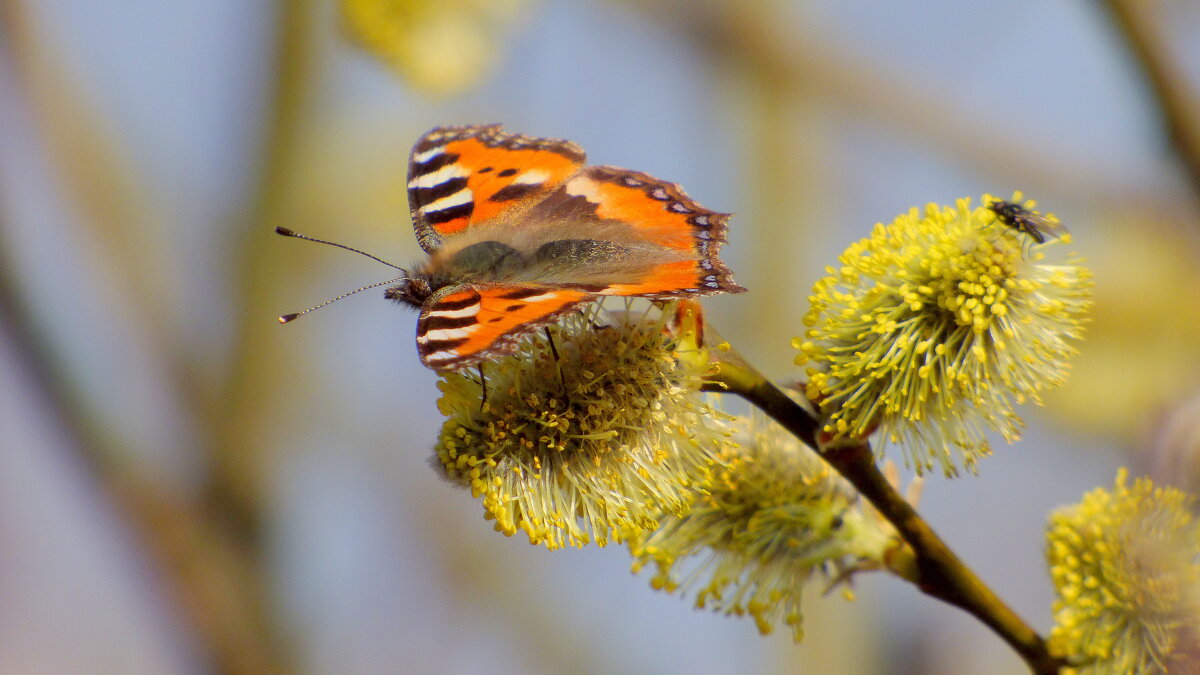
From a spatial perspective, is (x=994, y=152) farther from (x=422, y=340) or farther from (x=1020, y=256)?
(x=422, y=340)

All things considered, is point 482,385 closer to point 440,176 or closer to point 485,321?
point 485,321

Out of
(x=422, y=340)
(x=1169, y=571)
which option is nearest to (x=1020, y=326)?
(x=1169, y=571)

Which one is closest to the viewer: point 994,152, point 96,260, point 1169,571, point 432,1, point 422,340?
point 422,340

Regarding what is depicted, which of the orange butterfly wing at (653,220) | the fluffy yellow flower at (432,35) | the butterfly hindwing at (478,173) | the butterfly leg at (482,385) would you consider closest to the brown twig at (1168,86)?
the orange butterfly wing at (653,220)

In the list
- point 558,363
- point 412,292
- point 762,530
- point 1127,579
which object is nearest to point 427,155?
point 412,292

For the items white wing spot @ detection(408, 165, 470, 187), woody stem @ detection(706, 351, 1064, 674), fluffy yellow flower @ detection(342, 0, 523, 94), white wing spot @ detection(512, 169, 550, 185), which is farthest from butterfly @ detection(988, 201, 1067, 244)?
fluffy yellow flower @ detection(342, 0, 523, 94)

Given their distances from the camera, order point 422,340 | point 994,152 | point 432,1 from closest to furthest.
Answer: point 422,340, point 432,1, point 994,152

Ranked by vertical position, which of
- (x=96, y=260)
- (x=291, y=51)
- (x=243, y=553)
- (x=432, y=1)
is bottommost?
(x=243, y=553)

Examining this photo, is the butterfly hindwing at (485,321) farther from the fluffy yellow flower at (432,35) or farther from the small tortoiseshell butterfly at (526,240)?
the fluffy yellow flower at (432,35)
